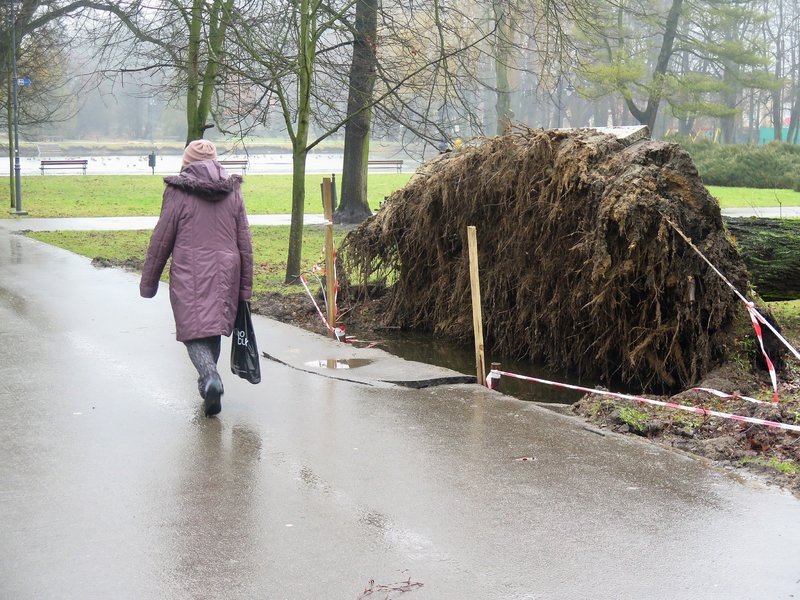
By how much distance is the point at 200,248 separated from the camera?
6.94 meters

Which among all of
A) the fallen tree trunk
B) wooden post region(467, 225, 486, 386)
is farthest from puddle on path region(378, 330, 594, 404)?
the fallen tree trunk

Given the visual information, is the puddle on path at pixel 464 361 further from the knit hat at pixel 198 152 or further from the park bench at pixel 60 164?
the park bench at pixel 60 164

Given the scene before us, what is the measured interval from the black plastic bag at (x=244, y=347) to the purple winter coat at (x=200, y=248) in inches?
5.2

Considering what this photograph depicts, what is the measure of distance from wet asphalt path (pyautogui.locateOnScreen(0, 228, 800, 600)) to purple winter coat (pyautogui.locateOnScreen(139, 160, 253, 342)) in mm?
701

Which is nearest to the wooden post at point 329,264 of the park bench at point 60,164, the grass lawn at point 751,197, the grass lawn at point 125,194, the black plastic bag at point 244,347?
the black plastic bag at point 244,347

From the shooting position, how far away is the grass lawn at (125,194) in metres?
28.4

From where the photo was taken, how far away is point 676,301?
8.80 metres

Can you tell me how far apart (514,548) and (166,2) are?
1621 cm

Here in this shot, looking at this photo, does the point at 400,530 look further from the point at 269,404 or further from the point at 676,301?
the point at 676,301

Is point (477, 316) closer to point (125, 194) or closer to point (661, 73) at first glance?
point (125, 194)

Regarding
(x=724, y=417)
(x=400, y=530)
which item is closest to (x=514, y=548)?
(x=400, y=530)

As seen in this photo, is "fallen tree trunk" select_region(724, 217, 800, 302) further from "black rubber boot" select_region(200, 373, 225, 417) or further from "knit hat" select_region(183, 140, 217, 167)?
"black rubber boot" select_region(200, 373, 225, 417)

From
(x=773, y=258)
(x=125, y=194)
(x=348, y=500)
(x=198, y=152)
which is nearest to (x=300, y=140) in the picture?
(x=773, y=258)

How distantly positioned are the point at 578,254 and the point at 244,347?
11.7 feet
